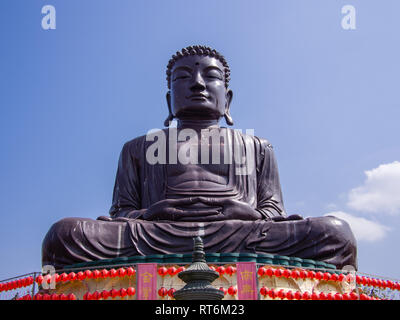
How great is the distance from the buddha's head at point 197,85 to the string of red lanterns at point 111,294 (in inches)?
186

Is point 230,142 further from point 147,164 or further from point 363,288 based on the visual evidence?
point 363,288

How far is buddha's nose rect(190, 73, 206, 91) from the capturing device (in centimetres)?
1133

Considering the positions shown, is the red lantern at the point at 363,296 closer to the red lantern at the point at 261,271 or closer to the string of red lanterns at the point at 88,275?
the red lantern at the point at 261,271

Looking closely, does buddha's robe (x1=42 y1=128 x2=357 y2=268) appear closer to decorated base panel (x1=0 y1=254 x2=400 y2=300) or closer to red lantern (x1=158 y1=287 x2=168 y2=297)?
decorated base panel (x1=0 y1=254 x2=400 y2=300)

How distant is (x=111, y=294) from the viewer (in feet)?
25.1

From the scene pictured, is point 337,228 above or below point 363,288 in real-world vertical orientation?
above

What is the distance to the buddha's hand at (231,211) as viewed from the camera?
951 cm

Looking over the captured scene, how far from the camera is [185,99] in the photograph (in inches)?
451

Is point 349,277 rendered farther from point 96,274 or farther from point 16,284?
point 16,284

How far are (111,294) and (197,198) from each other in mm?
Answer: 2656

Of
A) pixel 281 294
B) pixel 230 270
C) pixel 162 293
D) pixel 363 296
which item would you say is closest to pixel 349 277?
pixel 363 296
